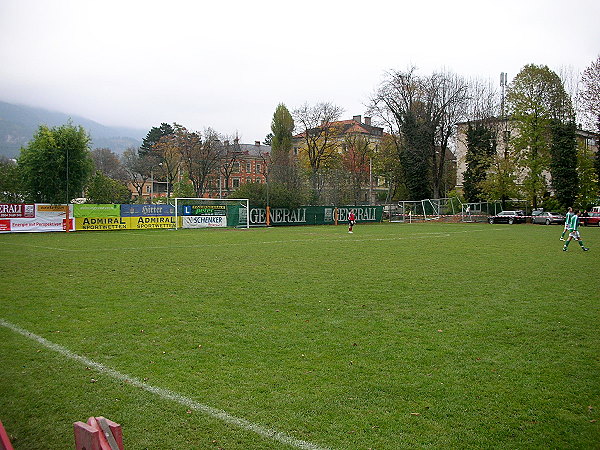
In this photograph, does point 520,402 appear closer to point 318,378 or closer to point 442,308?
point 318,378

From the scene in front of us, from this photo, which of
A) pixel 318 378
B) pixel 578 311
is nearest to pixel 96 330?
pixel 318 378

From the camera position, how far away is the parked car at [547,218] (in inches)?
1966

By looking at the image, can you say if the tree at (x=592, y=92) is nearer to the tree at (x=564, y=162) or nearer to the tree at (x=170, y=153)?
the tree at (x=564, y=162)

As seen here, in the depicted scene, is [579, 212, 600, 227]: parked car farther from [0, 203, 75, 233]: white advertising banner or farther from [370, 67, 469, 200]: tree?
[0, 203, 75, 233]: white advertising banner

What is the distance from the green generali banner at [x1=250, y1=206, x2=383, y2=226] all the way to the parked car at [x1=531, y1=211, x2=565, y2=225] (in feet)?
53.5

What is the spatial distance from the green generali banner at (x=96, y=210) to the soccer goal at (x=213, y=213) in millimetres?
4963

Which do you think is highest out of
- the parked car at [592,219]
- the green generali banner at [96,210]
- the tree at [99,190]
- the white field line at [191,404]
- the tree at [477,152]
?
the tree at [477,152]

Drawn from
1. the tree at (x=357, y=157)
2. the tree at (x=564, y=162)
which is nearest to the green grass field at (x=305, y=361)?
the tree at (x=564, y=162)

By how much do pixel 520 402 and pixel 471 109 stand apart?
64.3 meters

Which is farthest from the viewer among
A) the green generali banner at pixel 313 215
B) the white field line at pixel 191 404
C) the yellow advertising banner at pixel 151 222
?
the green generali banner at pixel 313 215

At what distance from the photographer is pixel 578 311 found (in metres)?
8.92


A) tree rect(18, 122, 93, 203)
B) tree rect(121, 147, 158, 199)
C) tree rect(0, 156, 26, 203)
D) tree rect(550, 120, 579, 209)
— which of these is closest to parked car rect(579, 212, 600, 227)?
tree rect(550, 120, 579, 209)

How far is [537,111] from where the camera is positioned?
179ft

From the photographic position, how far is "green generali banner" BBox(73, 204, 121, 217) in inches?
1411
